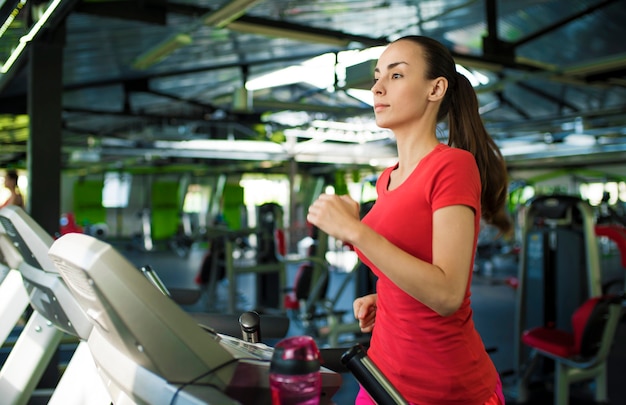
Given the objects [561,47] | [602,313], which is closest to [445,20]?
[561,47]

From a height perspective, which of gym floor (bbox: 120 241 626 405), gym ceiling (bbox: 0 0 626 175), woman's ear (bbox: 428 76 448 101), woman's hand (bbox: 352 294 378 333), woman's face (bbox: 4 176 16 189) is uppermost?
gym ceiling (bbox: 0 0 626 175)

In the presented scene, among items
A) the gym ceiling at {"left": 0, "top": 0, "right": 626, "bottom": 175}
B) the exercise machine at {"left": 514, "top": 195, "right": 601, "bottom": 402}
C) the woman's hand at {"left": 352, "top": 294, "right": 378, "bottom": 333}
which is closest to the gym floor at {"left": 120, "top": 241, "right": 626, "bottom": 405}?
the exercise machine at {"left": 514, "top": 195, "right": 601, "bottom": 402}

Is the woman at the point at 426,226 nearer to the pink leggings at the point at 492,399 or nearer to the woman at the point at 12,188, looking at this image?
the pink leggings at the point at 492,399

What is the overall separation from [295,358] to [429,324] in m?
0.43

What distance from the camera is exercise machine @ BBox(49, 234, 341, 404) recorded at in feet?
2.30

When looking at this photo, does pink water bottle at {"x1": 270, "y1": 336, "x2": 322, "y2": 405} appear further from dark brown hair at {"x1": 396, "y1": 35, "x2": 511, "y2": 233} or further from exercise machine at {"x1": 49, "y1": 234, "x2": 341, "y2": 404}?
dark brown hair at {"x1": 396, "y1": 35, "x2": 511, "y2": 233}

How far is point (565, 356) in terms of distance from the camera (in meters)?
3.55

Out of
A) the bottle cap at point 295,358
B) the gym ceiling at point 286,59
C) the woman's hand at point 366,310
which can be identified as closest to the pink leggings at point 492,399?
the woman's hand at point 366,310

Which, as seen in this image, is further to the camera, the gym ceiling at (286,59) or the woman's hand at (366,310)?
the gym ceiling at (286,59)

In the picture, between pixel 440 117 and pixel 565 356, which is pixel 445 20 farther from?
pixel 440 117

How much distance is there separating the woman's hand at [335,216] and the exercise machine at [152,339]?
0.26 meters

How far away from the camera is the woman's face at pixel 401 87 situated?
1.11 metres

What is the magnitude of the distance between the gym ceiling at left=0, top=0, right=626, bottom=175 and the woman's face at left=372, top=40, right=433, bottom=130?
1.73 metres

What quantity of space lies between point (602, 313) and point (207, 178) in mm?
15779
